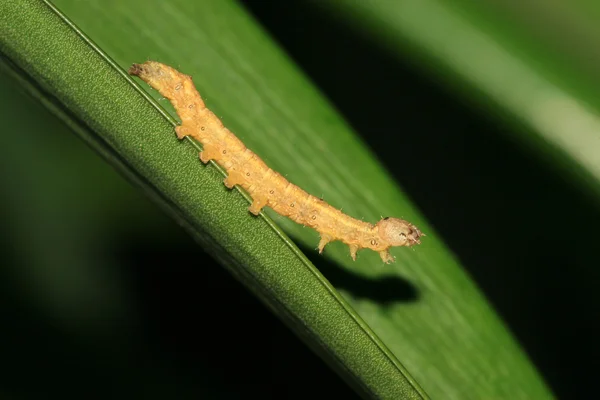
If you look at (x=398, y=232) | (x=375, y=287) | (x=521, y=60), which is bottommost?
(x=375, y=287)

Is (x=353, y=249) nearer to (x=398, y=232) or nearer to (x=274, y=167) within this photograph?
(x=398, y=232)

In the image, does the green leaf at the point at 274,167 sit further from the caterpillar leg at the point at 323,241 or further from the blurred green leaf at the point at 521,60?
the blurred green leaf at the point at 521,60

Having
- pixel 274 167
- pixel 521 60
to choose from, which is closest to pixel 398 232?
pixel 274 167

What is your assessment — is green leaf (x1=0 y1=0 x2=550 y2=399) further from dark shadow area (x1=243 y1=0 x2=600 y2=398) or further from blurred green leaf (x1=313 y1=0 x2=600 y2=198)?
blurred green leaf (x1=313 y1=0 x2=600 y2=198)

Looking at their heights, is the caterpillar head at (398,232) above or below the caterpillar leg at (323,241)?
above

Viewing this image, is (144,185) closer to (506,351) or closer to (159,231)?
(506,351)

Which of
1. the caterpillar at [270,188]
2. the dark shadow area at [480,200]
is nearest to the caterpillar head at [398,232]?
the caterpillar at [270,188]
